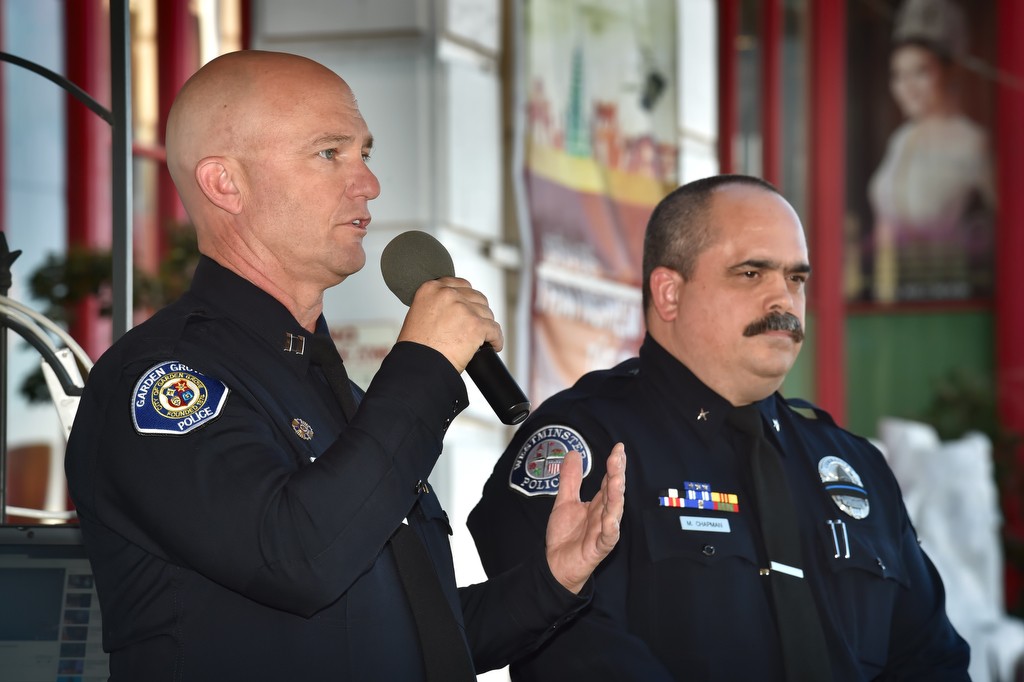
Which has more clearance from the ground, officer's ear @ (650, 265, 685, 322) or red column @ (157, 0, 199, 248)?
red column @ (157, 0, 199, 248)

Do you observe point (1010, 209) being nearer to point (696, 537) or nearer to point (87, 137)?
point (87, 137)

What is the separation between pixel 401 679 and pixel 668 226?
1.35 metres

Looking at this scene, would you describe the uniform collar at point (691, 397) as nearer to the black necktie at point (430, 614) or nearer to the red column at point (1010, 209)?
the black necktie at point (430, 614)

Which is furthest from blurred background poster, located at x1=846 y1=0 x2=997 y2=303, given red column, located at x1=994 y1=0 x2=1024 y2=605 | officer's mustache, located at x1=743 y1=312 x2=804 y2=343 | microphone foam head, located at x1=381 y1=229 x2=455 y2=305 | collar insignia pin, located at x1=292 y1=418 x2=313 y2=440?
collar insignia pin, located at x1=292 y1=418 x2=313 y2=440

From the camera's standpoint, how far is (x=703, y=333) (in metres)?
2.56

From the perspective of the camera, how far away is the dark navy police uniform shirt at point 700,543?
7.51 ft

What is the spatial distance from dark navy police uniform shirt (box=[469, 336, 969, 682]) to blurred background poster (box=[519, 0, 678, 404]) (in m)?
2.18

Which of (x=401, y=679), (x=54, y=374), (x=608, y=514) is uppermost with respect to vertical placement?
(x=54, y=374)

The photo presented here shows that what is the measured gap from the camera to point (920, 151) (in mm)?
12172

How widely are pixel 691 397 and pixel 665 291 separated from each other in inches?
9.4

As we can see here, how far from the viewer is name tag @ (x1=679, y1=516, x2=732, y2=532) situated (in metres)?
2.37

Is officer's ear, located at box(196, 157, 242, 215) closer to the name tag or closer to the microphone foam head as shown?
the microphone foam head

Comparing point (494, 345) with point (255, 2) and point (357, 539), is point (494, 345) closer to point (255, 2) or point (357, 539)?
point (357, 539)

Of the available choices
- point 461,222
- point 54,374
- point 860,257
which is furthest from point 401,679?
point 860,257
